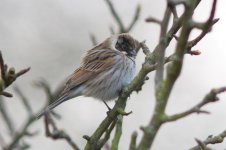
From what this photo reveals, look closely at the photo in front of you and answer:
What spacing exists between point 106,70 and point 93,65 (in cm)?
11

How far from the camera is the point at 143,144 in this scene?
1808 millimetres

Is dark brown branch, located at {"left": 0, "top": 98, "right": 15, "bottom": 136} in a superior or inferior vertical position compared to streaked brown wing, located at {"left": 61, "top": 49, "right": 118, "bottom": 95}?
superior

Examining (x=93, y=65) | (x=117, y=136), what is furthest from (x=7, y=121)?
(x=93, y=65)

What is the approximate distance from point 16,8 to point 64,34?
1010 millimetres

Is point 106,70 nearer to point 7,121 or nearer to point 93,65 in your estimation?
point 93,65

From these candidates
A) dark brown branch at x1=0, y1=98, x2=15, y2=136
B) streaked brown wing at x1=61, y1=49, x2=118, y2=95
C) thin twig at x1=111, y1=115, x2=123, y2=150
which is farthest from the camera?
streaked brown wing at x1=61, y1=49, x2=118, y2=95

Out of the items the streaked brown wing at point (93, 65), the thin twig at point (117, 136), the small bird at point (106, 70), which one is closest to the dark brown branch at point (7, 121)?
the thin twig at point (117, 136)

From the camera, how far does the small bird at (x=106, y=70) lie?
198 inches

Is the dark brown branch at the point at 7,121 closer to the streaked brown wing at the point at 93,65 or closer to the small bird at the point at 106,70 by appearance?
the small bird at the point at 106,70

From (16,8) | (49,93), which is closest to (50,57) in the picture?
(16,8)

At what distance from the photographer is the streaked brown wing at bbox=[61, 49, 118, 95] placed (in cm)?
518

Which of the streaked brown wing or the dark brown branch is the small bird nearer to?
the streaked brown wing

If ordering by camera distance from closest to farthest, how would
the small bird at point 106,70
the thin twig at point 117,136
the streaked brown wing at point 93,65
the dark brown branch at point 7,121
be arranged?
the thin twig at point 117,136 < the dark brown branch at point 7,121 < the small bird at point 106,70 < the streaked brown wing at point 93,65


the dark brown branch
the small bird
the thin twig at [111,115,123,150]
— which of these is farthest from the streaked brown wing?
the thin twig at [111,115,123,150]
